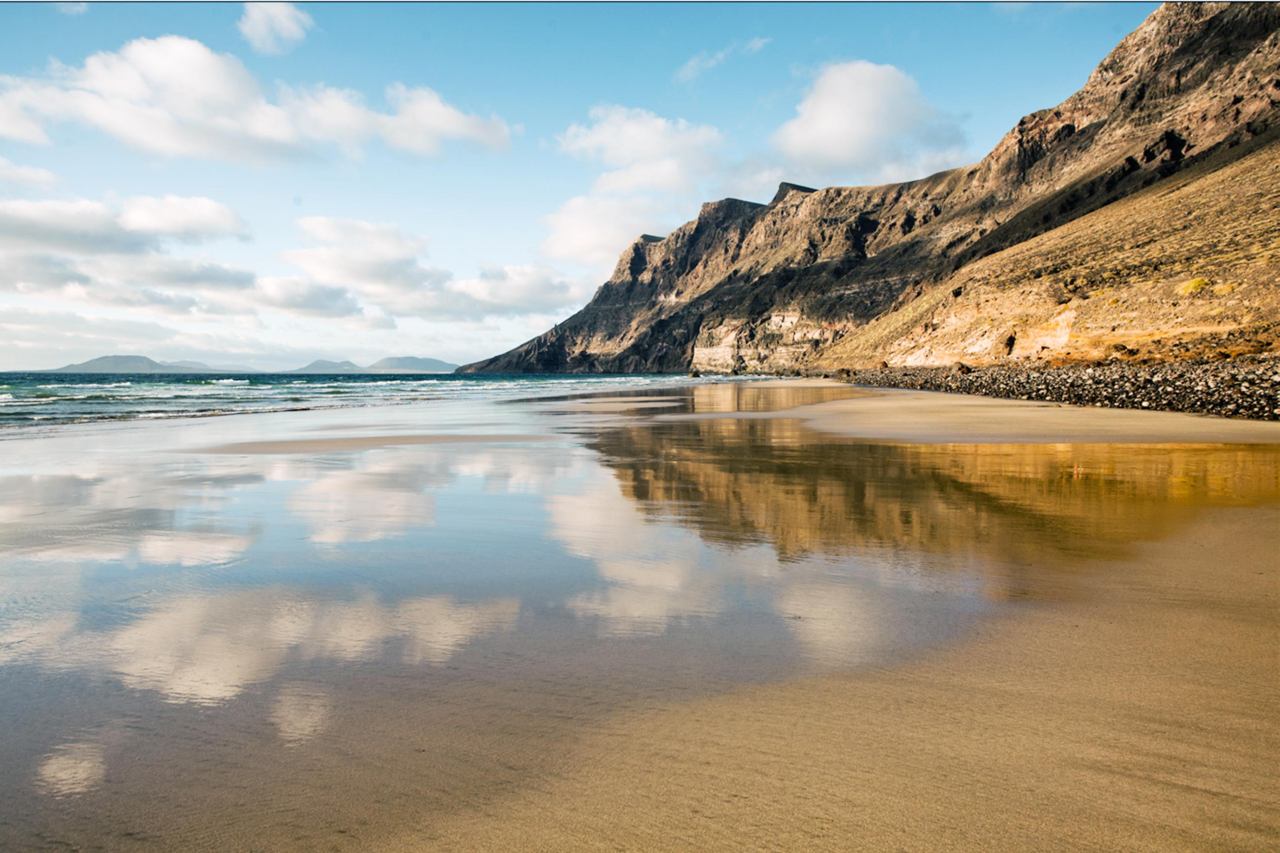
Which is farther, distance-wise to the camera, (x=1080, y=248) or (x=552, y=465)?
(x=1080, y=248)

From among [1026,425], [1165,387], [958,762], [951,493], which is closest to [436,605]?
[958,762]

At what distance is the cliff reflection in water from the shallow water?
2.8 inches

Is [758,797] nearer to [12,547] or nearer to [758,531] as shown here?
[758,531]

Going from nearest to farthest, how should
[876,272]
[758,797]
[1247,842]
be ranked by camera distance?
[1247,842]
[758,797]
[876,272]

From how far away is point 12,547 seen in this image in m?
7.06

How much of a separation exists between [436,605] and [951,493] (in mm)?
7222

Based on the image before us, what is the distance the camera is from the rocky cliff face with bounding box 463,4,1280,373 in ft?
196

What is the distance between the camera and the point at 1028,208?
102m

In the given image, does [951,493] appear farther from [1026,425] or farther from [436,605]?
[1026,425]

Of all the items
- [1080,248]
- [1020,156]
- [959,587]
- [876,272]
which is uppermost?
[1020,156]

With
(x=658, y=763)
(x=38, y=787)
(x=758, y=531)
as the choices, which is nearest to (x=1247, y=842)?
(x=658, y=763)

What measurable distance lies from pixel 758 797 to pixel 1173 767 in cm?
173

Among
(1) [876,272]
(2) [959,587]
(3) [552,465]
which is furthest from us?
(1) [876,272]

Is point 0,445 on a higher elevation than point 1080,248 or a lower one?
lower
